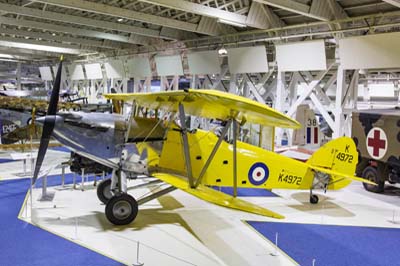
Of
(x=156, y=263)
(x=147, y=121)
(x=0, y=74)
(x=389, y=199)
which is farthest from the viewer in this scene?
(x=0, y=74)

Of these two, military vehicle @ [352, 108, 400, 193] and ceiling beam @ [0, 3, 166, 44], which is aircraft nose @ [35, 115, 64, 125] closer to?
military vehicle @ [352, 108, 400, 193]

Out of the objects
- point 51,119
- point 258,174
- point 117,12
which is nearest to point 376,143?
point 258,174

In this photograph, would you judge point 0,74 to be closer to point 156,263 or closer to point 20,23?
point 20,23

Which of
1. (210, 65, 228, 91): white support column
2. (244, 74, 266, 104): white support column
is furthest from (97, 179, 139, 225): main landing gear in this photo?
(210, 65, 228, 91): white support column

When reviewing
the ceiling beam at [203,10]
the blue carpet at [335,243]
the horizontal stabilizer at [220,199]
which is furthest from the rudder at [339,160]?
the ceiling beam at [203,10]

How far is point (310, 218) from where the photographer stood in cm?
637

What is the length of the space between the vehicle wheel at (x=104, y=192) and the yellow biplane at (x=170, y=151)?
0.06ft

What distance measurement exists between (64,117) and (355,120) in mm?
6512

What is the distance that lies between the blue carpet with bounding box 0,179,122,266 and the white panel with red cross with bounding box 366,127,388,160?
623 cm

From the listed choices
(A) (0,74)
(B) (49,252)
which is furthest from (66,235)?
(A) (0,74)

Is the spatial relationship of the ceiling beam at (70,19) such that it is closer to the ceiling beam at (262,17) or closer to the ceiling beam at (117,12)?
the ceiling beam at (117,12)

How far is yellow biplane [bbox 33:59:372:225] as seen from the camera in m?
5.16

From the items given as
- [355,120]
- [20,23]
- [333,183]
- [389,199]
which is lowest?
[389,199]

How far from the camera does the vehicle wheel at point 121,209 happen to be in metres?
5.34
